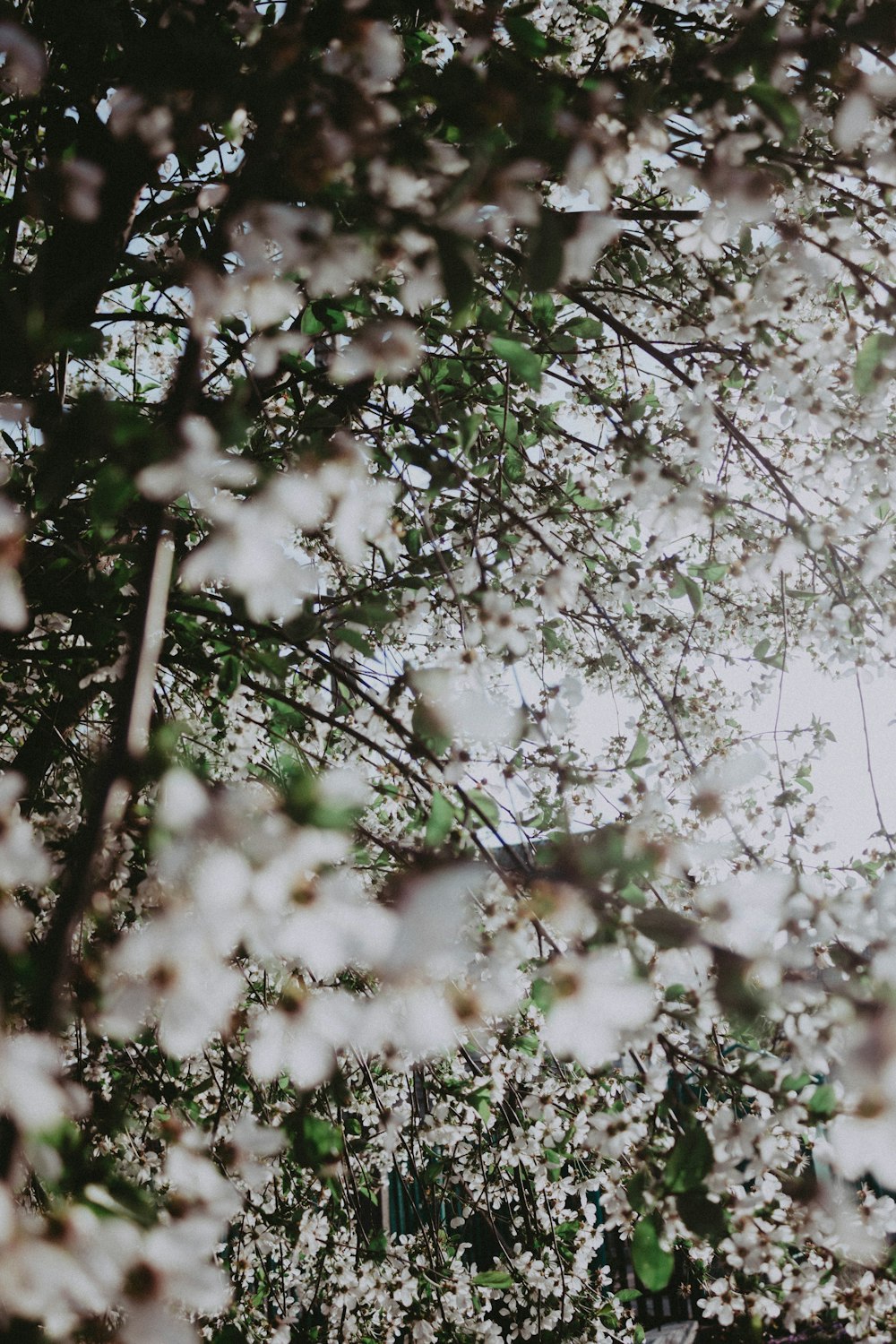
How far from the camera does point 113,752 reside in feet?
2.09

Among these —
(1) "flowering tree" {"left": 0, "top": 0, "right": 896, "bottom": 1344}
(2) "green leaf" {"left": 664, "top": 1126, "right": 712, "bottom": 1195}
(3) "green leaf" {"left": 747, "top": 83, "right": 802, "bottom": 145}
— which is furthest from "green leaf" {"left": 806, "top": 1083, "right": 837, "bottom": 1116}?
(3) "green leaf" {"left": 747, "top": 83, "right": 802, "bottom": 145}

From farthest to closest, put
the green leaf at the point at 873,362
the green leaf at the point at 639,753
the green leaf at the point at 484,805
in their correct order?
the green leaf at the point at 639,753 < the green leaf at the point at 873,362 < the green leaf at the point at 484,805

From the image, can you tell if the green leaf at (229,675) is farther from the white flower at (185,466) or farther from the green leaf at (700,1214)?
the green leaf at (700,1214)

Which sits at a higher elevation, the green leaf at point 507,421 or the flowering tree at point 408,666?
the green leaf at point 507,421

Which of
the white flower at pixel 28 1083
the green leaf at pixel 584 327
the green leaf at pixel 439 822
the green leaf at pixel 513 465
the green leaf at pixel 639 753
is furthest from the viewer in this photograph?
the green leaf at pixel 513 465

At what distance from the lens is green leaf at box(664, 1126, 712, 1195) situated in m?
0.82

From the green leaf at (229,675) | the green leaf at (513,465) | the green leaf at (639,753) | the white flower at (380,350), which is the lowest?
the green leaf at (639,753)

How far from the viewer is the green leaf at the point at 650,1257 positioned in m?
0.84

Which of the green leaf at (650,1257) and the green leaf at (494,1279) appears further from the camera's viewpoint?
Result: the green leaf at (494,1279)

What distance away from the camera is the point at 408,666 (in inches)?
57.4

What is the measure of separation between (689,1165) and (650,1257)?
0.12 m

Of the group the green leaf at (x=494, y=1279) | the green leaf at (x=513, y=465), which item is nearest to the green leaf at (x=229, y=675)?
the green leaf at (x=513, y=465)

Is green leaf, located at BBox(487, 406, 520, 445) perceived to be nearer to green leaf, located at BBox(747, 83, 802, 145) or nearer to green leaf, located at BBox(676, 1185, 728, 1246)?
green leaf, located at BBox(747, 83, 802, 145)

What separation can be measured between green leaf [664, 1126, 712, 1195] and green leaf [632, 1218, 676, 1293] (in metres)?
0.07
